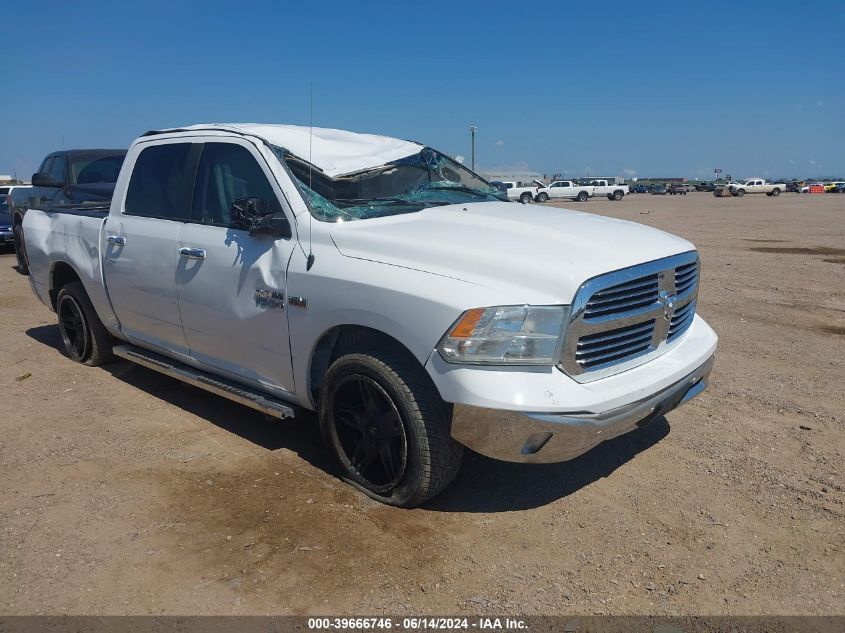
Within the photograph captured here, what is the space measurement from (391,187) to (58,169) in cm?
933

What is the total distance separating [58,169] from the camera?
1128 centimetres

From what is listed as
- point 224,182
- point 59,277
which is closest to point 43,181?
point 59,277

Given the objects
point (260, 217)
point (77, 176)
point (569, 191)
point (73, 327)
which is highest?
point (77, 176)

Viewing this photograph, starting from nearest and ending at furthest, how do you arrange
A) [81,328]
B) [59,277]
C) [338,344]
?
[338,344] → [81,328] → [59,277]

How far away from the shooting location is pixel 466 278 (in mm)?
3082

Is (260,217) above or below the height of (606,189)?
above

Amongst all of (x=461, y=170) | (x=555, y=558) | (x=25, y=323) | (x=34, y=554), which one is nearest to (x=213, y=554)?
(x=34, y=554)

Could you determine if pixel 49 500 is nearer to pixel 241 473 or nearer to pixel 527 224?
pixel 241 473

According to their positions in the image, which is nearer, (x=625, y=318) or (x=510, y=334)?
(x=510, y=334)

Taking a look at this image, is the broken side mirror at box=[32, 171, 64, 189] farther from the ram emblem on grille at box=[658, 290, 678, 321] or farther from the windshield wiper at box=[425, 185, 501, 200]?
the ram emblem on grille at box=[658, 290, 678, 321]

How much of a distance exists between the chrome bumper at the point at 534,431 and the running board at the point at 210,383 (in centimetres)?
127

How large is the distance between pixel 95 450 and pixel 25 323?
481cm

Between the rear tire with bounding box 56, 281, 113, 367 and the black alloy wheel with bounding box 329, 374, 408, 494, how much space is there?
10.4ft

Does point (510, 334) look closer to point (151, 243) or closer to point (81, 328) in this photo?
point (151, 243)
